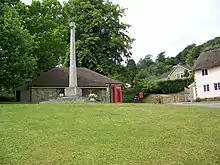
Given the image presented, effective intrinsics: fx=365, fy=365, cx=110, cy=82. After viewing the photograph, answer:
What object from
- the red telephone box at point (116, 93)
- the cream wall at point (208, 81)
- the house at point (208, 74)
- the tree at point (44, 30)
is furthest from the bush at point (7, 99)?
the cream wall at point (208, 81)

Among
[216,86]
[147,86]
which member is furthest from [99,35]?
[216,86]

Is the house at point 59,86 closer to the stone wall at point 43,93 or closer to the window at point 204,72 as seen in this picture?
the stone wall at point 43,93

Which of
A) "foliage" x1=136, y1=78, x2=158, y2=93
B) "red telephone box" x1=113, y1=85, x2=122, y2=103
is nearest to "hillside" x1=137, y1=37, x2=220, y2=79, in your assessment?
"foliage" x1=136, y1=78, x2=158, y2=93

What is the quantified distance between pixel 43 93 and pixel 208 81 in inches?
1017

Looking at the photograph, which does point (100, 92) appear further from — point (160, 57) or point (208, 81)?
point (160, 57)

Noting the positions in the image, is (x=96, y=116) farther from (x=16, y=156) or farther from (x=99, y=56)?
(x=99, y=56)

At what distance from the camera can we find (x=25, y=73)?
30.6 metres

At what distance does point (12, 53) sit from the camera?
28719 millimetres

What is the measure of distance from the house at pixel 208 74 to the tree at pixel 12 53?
1186 inches

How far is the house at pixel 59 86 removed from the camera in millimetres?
37969

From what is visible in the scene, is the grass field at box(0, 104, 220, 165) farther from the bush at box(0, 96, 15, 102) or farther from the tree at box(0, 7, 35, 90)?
the bush at box(0, 96, 15, 102)

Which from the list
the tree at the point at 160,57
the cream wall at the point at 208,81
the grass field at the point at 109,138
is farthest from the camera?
the tree at the point at 160,57

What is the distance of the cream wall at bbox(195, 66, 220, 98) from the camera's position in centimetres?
5157

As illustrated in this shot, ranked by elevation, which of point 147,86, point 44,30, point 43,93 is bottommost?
point 43,93
